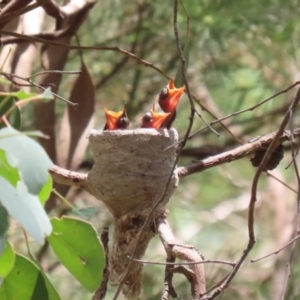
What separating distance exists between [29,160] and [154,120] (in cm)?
61

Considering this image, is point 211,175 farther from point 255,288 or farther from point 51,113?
point 51,113

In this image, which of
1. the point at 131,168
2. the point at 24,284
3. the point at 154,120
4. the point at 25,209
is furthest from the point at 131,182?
the point at 25,209

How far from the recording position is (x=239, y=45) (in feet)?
8.25

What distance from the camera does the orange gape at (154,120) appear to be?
1096 mm

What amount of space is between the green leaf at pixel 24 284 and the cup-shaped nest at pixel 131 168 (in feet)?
0.69

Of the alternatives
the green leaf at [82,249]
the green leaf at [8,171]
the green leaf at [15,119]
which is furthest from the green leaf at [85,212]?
the green leaf at [8,171]

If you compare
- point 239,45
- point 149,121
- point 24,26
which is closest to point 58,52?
point 24,26

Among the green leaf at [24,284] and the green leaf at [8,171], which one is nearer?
the green leaf at [8,171]

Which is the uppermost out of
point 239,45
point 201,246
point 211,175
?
point 239,45

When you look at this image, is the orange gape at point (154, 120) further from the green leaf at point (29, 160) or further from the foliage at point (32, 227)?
the green leaf at point (29, 160)

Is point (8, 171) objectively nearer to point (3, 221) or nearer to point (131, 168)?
point (3, 221)

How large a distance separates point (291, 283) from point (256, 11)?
36.2 inches

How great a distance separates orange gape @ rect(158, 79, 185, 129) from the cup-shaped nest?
0.10ft

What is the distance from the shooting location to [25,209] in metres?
0.55
